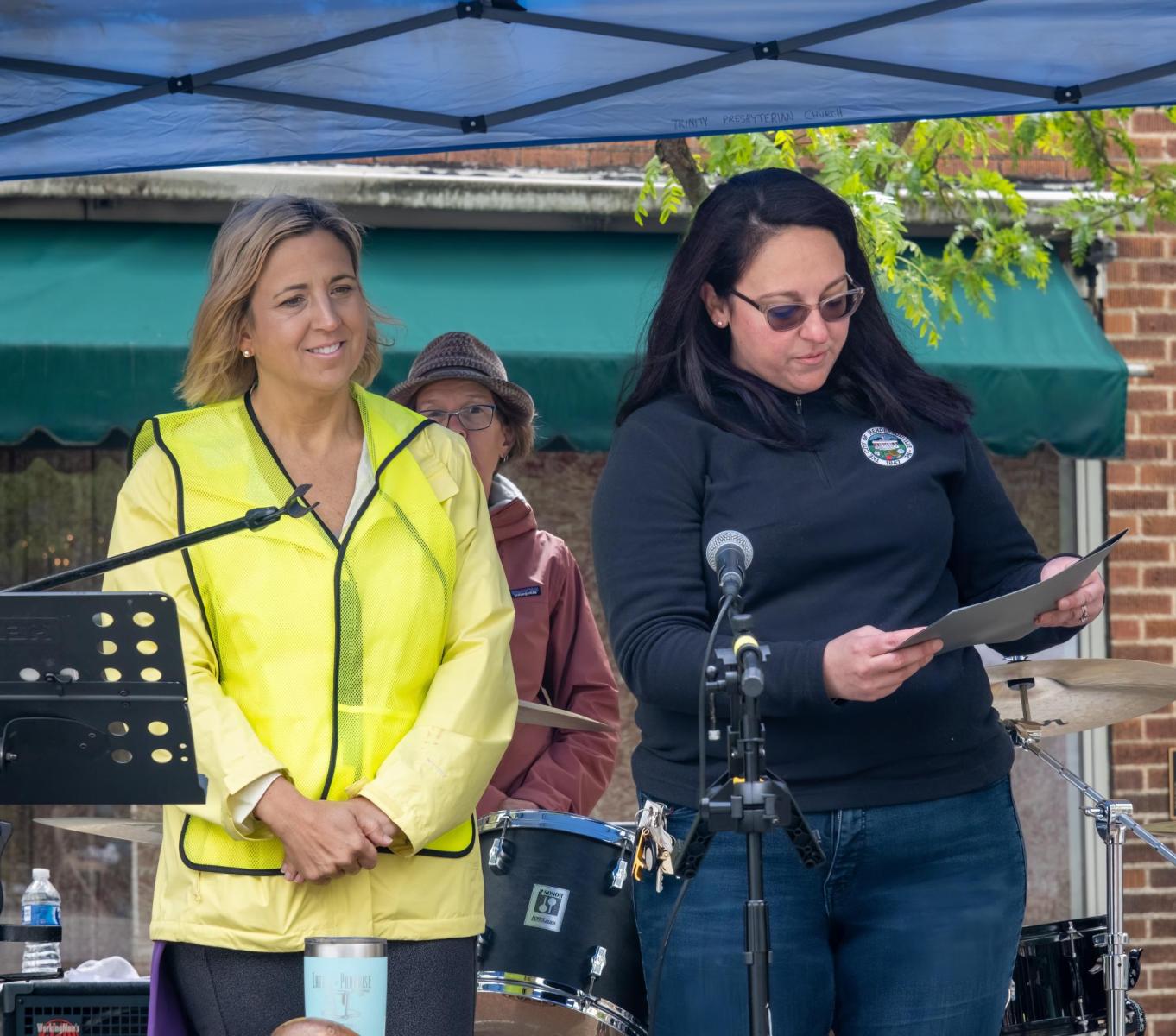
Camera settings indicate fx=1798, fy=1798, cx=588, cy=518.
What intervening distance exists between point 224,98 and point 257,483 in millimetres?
1830

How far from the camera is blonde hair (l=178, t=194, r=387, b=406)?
11.0 feet

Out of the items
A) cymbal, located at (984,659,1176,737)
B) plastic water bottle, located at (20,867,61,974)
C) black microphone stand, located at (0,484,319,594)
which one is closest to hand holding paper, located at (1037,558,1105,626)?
black microphone stand, located at (0,484,319,594)

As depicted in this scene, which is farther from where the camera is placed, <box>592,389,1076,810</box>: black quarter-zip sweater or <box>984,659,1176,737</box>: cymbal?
<box>984,659,1176,737</box>: cymbal

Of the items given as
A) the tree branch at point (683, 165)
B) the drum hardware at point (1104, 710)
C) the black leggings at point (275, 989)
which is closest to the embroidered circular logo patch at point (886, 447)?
the black leggings at point (275, 989)

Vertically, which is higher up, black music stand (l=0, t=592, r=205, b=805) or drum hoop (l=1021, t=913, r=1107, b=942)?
black music stand (l=0, t=592, r=205, b=805)

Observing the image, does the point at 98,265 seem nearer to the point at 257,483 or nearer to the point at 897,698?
the point at 257,483

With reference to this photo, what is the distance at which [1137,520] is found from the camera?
8.12 meters

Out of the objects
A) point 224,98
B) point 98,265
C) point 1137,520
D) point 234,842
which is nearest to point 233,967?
point 234,842

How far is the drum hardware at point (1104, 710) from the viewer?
4.93 metres

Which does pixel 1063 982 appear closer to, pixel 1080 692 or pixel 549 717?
pixel 1080 692

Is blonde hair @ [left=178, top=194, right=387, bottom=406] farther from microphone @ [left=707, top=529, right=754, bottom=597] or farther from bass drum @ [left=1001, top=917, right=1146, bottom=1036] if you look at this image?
bass drum @ [left=1001, top=917, right=1146, bottom=1036]

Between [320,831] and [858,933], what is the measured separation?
2.92 ft

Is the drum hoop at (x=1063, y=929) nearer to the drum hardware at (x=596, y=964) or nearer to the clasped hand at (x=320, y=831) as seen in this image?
the drum hardware at (x=596, y=964)

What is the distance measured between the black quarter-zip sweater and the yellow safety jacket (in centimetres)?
32
